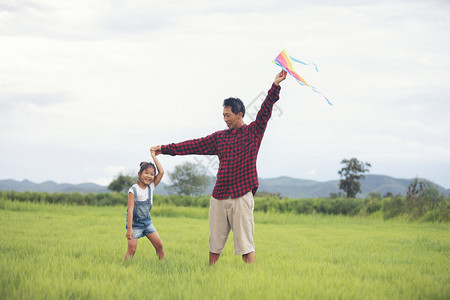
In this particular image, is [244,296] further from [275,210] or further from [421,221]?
[275,210]

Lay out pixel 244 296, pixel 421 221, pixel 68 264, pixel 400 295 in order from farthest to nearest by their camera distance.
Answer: pixel 421 221 < pixel 68 264 < pixel 400 295 < pixel 244 296

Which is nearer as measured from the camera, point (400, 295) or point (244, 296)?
point (244, 296)

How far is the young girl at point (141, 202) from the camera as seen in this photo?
500cm

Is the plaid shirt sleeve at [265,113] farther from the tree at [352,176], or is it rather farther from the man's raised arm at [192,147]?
the tree at [352,176]

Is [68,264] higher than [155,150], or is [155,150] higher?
[155,150]

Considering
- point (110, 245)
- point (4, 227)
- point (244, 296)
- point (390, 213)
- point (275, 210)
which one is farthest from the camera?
point (275, 210)

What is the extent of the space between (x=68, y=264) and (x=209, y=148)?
231 centimetres

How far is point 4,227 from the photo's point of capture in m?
8.96

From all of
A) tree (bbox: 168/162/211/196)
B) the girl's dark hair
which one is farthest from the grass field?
tree (bbox: 168/162/211/196)

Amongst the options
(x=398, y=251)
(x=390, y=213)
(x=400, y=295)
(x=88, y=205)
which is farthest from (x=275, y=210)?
(x=400, y=295)

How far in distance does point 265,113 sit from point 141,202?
200 cm

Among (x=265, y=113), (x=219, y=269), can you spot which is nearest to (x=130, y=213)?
(x=219, y=269)

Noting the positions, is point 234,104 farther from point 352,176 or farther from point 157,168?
point 352,176

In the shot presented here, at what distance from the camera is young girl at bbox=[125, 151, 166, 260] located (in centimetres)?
500
